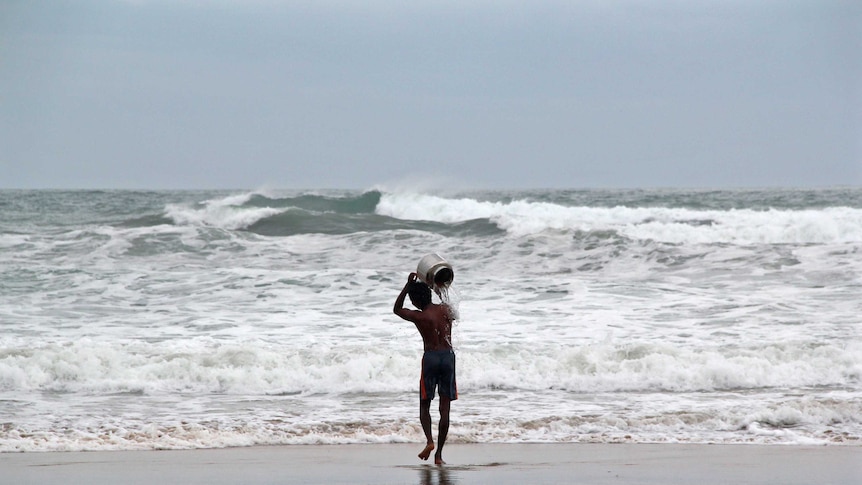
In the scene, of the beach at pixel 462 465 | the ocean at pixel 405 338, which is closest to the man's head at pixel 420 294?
the ocean at pixel 405 338

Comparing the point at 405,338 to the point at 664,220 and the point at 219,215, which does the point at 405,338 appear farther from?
the point at 664,220

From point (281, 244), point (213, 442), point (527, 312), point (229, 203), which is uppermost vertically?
point (229, 203)

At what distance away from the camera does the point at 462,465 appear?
22.7 feet

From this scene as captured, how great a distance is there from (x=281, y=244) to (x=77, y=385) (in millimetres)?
12643

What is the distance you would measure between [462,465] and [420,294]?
1.30m

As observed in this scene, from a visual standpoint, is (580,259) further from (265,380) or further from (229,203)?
(229,203)

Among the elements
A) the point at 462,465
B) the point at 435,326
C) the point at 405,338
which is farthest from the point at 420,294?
the point at 405,338

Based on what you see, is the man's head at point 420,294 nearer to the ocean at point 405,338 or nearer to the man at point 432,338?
the man at point 432,338

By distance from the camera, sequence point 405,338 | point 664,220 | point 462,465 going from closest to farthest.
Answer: point 462,465 < point 405,338 < point 664,220

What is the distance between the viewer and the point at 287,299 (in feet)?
51.1

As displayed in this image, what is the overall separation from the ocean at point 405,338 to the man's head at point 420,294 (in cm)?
22

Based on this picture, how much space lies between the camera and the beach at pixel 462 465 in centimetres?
636

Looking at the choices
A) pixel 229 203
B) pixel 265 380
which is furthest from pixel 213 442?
pixel 229 203

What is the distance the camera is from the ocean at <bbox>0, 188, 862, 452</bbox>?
28.5 feet
